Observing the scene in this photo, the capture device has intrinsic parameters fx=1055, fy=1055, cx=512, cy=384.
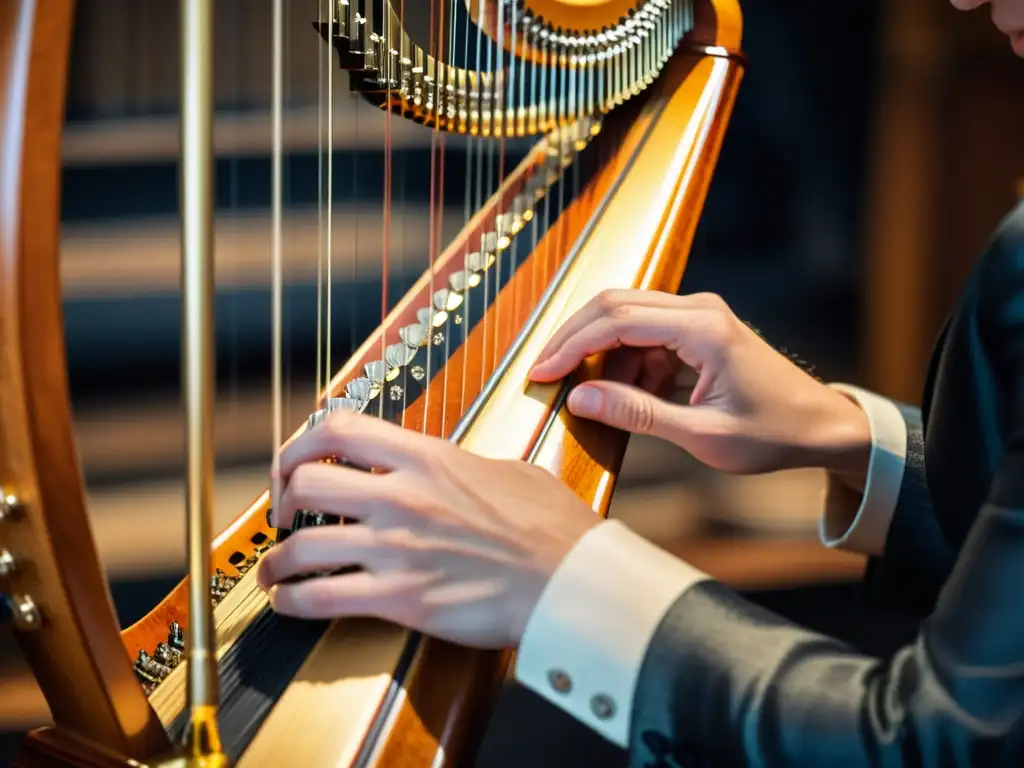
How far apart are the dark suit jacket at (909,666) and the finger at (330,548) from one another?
150 mm

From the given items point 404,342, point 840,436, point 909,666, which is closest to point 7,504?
point 909,666

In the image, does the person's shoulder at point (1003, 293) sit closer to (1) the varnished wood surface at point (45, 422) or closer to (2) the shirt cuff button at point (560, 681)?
(2) the shirt cuff button at point (560, 681)

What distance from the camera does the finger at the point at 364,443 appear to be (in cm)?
54

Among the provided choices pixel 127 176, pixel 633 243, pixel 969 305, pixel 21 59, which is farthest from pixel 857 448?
pixel 127 176

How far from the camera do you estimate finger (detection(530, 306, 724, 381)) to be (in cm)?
76

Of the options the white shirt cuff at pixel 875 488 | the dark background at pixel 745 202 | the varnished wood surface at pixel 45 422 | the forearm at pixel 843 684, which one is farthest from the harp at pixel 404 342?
the dark background at pixel 745 202

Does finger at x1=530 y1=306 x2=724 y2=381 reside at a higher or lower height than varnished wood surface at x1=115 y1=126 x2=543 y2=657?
higher

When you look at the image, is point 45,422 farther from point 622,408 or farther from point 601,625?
point 622,408

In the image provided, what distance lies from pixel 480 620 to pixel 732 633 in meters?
0.13

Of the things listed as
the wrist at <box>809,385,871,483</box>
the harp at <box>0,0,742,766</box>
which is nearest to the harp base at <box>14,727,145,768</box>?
the harp at <box>0,0,742,766</box>

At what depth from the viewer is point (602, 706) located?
53 centimetres

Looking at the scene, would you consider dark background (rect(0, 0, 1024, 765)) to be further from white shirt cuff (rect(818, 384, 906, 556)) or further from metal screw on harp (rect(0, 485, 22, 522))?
metal screw on harp (rect(0, 485, 22, 522))

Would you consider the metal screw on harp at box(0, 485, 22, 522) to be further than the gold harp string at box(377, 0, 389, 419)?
No

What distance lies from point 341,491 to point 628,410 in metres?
0.29
